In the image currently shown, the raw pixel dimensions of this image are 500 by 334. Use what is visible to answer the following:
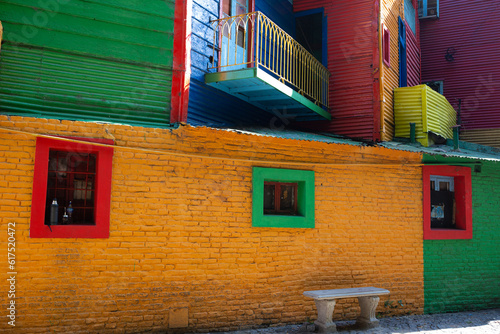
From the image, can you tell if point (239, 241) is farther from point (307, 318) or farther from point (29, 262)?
point (29, 262)

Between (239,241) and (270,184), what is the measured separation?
4.10 ft

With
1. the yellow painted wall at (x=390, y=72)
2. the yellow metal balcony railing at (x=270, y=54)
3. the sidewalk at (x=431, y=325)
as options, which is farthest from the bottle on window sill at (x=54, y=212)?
the yellow painted wall at (x=390, y=72)

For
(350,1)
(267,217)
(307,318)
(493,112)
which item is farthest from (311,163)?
(493,112)

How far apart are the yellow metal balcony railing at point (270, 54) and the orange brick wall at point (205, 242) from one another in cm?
206

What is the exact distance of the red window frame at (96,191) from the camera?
530cm

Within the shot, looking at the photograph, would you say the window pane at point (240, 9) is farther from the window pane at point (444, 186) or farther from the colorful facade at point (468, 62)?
the colorful facade at point (468, 62)

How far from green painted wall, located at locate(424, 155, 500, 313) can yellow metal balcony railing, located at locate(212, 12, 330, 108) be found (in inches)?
122

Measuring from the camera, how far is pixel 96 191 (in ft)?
18.8

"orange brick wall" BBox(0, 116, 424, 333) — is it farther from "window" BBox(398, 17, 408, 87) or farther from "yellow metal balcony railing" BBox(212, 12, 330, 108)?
"window" BBox(398, 17, 408, 87)

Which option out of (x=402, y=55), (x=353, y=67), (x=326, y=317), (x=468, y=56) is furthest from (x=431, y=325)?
(x=468, y=56)

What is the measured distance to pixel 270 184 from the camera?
23.9 ft

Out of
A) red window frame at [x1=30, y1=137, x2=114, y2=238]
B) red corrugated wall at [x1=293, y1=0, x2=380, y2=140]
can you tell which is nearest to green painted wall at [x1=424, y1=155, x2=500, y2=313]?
red corrugated wall at [x1=293, y1=0, x2=380, y2=140]

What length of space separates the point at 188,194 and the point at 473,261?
20.5ft

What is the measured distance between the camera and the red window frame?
5.30 m
